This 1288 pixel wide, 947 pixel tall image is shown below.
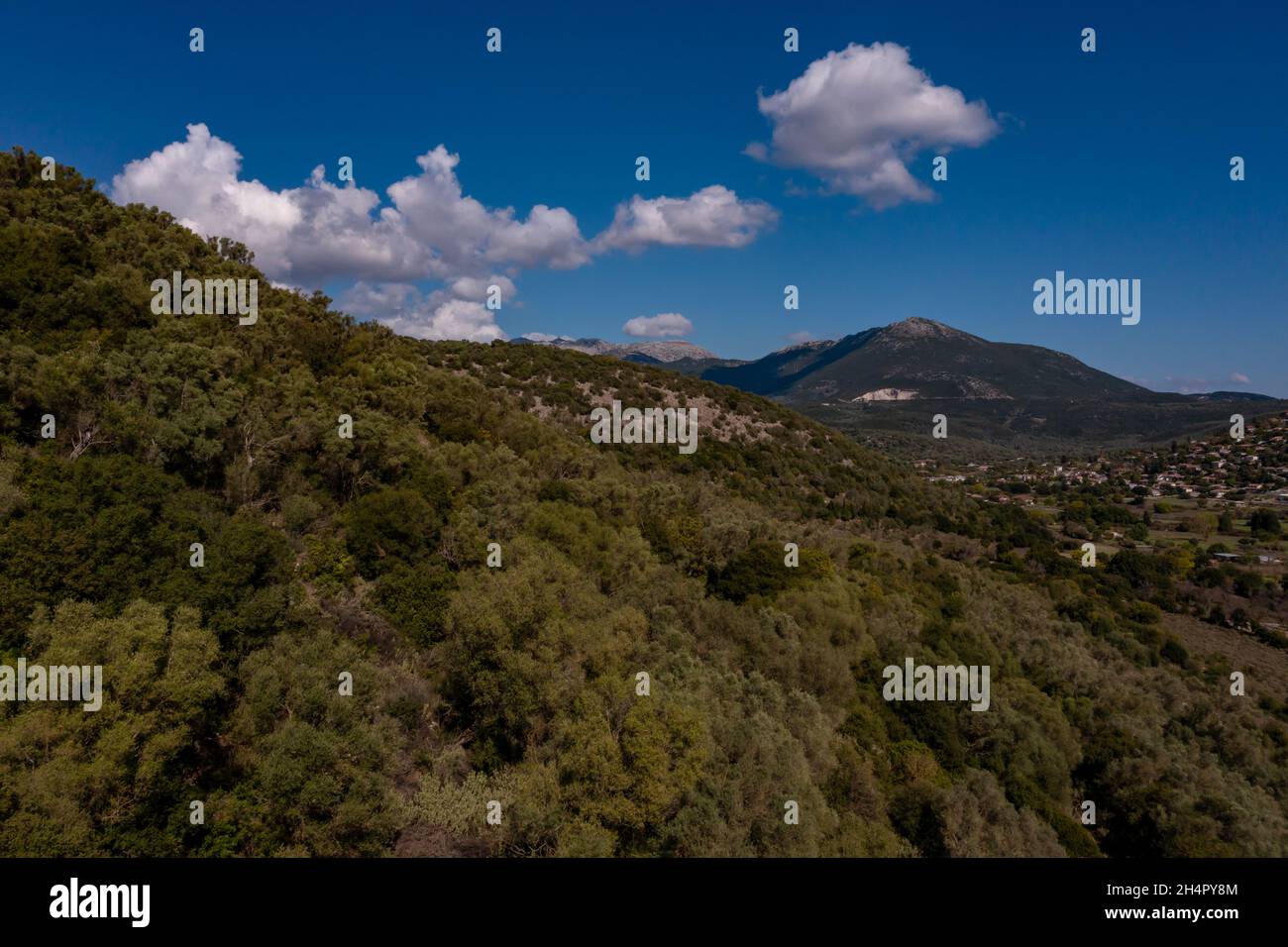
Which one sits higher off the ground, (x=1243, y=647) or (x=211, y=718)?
(x=211, y=718)

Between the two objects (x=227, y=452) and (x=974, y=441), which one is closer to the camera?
(x=227, y=452)

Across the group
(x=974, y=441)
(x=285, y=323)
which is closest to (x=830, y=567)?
(x=285, y=323)

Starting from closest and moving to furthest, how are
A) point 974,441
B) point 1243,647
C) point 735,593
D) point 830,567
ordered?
point 735,593, point 830,567, point 1243,647, point 974,441

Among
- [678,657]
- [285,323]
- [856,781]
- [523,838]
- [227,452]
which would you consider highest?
[285,323]

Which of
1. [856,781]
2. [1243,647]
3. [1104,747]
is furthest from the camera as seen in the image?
[1243,647]
